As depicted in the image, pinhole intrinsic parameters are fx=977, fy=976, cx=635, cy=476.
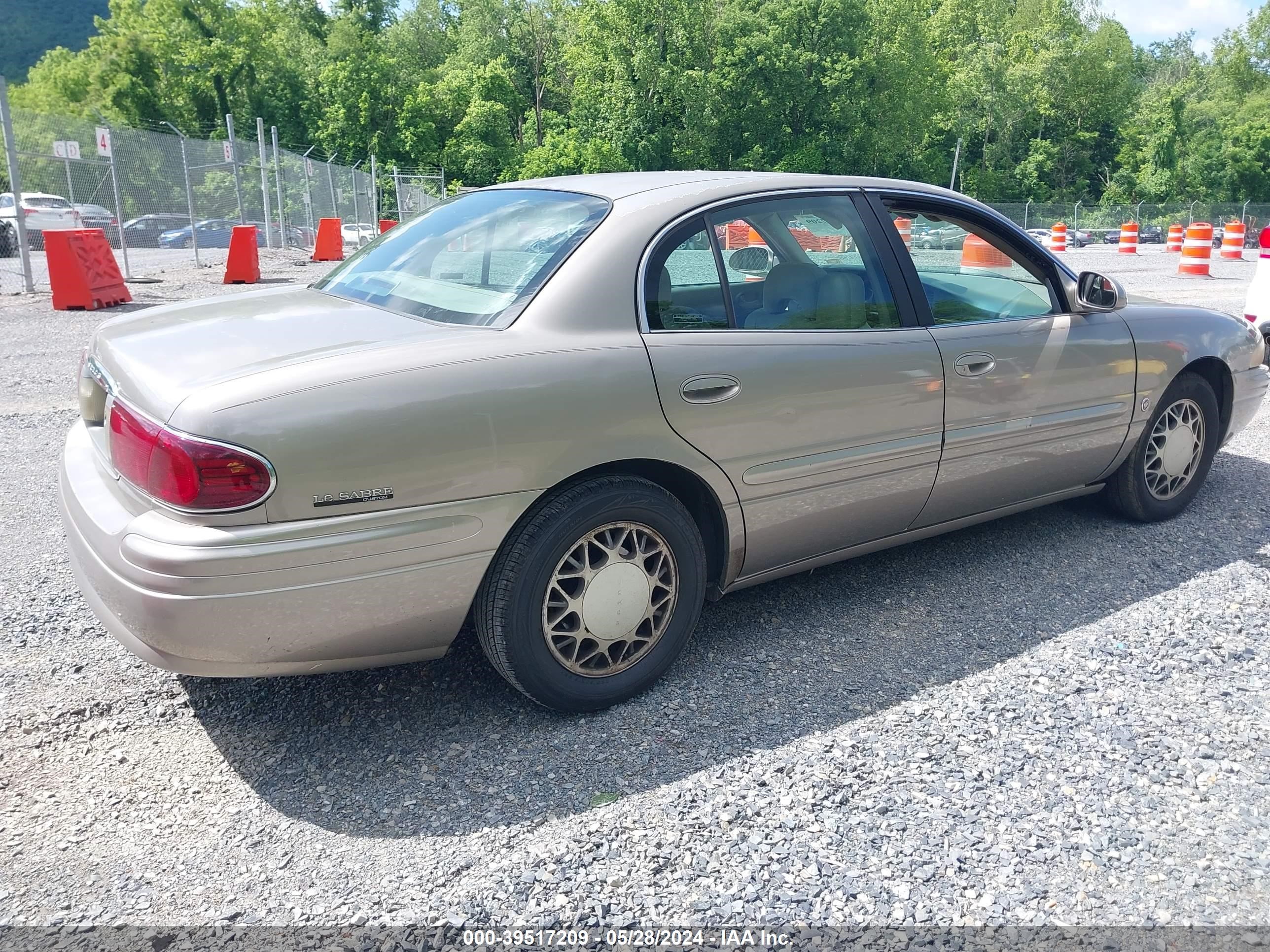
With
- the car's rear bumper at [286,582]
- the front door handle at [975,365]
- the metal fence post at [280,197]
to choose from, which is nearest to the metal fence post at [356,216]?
the metal fence post at [280,197]

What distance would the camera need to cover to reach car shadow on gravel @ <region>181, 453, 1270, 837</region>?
2.62m

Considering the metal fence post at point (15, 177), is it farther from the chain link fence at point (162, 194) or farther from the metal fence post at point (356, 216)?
the metal fence post at point (356, 216)

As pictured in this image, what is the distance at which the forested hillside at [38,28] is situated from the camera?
4845 inches

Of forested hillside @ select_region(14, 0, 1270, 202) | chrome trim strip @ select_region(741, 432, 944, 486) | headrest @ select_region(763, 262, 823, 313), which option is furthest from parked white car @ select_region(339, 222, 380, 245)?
forested hillside @ select_region(14, 0, 1270, 202)

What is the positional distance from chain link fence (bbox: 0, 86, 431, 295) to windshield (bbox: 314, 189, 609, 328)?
37.9ft

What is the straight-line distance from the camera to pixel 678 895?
2232 millimetres

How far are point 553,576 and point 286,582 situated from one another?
2.41 feet

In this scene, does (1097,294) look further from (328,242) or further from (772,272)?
(328,242)

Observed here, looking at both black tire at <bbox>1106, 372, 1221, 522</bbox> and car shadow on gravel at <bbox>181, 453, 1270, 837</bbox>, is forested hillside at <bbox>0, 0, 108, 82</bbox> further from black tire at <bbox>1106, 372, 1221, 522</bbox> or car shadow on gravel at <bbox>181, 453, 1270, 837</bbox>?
black tire at <bbox>1106, 372, 1221, 522</bbox>

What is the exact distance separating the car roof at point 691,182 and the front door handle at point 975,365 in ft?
2.06

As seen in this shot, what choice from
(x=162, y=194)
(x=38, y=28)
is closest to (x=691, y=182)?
(x=162, y=194)

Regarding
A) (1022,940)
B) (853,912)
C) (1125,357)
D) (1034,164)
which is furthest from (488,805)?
(1034,164)

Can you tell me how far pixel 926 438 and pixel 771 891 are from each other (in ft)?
6.07

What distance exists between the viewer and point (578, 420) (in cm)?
272
